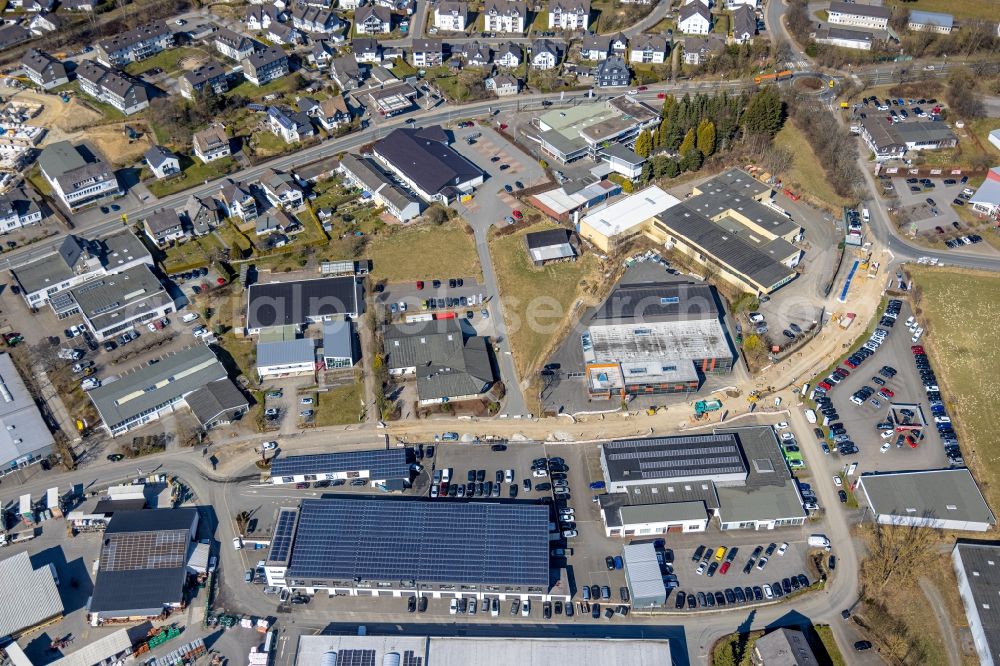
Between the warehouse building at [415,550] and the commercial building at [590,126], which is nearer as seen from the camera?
the warehouse building at [415,550]

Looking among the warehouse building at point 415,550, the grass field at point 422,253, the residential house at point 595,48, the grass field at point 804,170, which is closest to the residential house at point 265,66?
the grass field at point 422,253

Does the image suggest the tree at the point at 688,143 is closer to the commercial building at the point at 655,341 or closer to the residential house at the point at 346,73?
the commercial building at the point at 655,341

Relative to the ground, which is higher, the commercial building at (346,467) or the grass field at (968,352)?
the grass field at (968,352)

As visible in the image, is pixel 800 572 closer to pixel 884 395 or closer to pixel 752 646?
pixel 752 646

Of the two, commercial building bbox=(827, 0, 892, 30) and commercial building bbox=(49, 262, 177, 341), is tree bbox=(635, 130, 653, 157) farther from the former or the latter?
commercial building bbox=(49, 262, 177, 341)

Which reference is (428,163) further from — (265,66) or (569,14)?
(569,14)

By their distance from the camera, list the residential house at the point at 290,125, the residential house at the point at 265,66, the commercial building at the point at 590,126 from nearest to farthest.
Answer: the commercial building at the point at 590,126, the residential house at the point at 290,125, the residential house at the point at 265,66

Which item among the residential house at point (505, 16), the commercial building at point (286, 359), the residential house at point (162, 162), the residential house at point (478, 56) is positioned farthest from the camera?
the residential house at point (505, 16)

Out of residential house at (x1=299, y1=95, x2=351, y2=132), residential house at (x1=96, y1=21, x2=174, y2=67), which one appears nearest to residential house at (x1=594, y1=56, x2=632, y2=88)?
residential house at (x1=299, y1=95, x2=351, y2=132)

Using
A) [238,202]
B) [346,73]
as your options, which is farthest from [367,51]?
[238,202]
